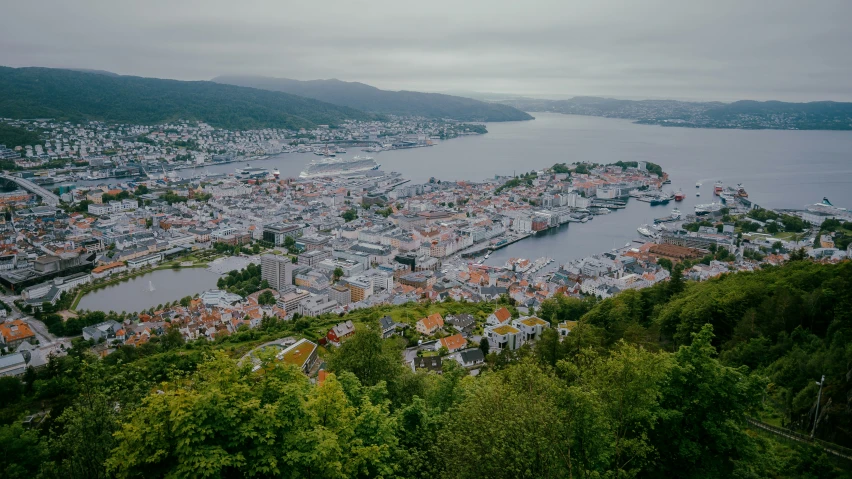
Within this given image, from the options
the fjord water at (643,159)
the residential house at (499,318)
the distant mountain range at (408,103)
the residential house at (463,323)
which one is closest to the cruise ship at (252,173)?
the fjord water at (643,159)

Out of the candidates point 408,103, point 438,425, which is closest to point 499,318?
point 438,425

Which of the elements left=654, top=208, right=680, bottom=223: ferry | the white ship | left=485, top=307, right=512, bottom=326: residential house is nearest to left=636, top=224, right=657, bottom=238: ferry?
left=654, top=208, right=680, bottom=223: ferry

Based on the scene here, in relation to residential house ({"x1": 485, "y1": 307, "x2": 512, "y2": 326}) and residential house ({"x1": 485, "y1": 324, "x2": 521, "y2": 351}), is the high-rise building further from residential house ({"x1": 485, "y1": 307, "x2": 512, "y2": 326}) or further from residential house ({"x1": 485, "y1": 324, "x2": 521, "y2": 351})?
residential house ({"x1": 485, "y1": 324, "x2": 521, "y2": 351})

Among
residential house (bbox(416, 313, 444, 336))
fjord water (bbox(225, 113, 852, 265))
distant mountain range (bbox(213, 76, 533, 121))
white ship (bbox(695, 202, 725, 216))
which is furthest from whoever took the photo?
distant mountain range (bbox(213, 76, 533, 121))

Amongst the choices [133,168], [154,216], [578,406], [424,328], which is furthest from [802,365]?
[133,168]

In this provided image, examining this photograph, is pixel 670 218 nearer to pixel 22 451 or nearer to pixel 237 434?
pixel 237 434

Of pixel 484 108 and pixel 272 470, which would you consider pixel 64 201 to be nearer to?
pixel 272 470

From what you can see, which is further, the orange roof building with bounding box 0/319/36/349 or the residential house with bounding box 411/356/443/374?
the orange roof building with bounding box 0/319/36/349
